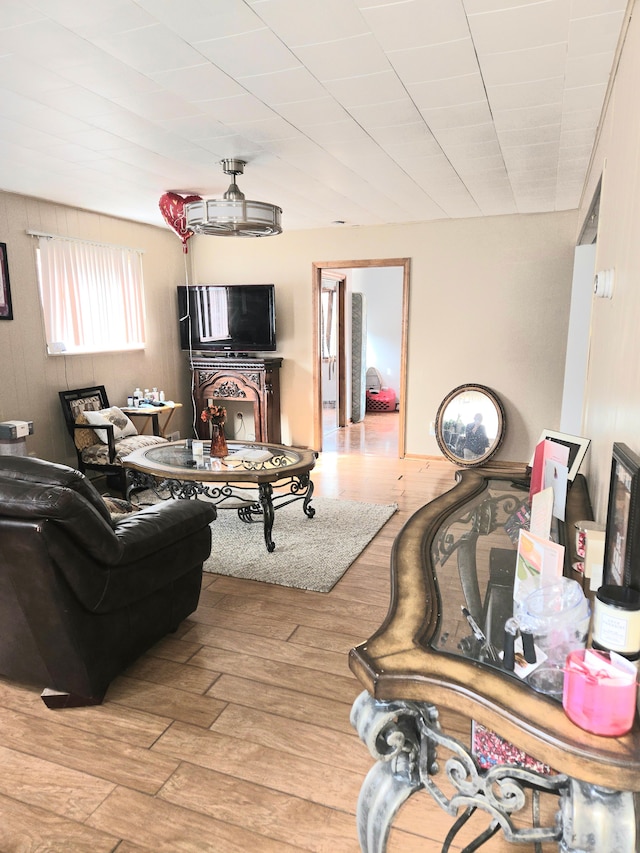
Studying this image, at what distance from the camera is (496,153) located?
3.50m

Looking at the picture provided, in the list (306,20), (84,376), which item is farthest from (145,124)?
(84,376)

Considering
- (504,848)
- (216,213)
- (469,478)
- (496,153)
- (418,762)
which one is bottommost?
(504,848)

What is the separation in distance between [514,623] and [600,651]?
0.18 meters

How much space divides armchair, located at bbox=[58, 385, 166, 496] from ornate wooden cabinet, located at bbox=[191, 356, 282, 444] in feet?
4.34

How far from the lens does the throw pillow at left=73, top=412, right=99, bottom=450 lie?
16.3ft

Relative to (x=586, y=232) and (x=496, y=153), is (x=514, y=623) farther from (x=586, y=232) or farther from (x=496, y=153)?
(x=586, y=232)

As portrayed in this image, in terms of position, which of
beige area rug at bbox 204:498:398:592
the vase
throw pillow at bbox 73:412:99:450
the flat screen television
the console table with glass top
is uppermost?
the flat screen television

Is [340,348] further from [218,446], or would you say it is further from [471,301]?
[218,446]

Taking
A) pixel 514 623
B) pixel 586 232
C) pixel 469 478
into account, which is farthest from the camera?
→ pixel 586 232

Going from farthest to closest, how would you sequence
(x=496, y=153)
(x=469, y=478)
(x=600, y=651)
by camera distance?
(x=496, y=153) < (x=469, y=478) < (x=600, y=651)

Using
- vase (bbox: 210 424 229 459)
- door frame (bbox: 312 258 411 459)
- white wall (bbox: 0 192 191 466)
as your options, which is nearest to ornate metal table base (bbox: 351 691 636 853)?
vase (bbox: 210 424 229 459)

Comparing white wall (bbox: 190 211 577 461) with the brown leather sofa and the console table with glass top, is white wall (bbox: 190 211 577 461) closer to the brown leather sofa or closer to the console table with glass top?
the brown leather sofa

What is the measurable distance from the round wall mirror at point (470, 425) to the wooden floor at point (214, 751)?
3206 mm

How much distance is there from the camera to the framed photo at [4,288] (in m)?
4.54
